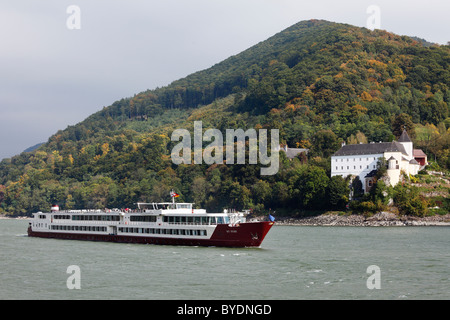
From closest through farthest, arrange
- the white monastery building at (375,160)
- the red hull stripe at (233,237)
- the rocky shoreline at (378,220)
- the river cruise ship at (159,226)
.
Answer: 1. the red hull stripe at (233,237)
2. the river cruise ship at (159,226)
3. the rocky shoreline at (378,220)
4. the white monastery building at (375,160)

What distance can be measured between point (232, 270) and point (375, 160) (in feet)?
229

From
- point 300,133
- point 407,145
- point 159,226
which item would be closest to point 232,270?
point 159,226

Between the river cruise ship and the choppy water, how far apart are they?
64.9 inches

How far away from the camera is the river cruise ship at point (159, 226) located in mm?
58688

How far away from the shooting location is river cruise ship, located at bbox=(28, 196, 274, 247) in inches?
2311

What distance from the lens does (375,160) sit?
109m

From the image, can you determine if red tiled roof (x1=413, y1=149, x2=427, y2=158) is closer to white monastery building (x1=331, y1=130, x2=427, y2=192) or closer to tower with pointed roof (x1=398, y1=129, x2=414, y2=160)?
white monastery building (x1=331, y1=130, x2=427, y2=192)

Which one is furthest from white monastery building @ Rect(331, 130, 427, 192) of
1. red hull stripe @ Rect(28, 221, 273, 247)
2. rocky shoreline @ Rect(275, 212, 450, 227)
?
red hull stripe @ Rect(28, 221, 273, 247)

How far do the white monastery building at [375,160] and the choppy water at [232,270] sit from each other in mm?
39271

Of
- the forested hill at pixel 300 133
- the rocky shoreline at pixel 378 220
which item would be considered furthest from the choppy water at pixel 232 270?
the forested hill at pixel 300 133

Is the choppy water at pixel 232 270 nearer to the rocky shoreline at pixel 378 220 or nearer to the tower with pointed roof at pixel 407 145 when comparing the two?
the rocky shoreline at pixel 378 220
